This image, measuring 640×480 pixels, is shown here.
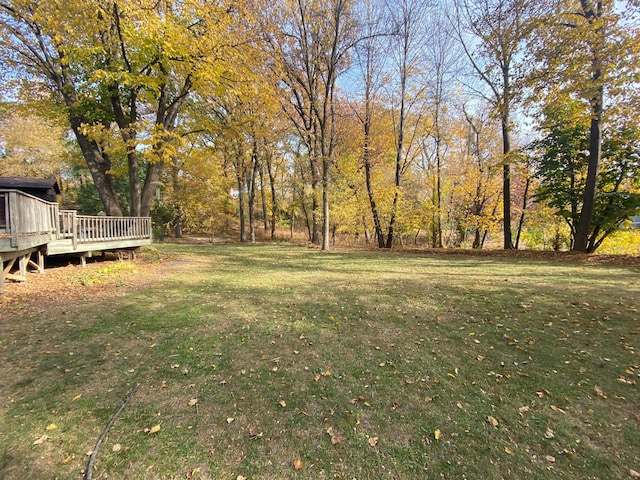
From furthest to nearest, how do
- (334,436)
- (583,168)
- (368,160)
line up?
(368,160), (583,168), (334,436)

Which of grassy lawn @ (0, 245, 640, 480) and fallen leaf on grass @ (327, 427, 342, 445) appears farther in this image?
fallen leaf on grass @ (327, 427, 342, 445)

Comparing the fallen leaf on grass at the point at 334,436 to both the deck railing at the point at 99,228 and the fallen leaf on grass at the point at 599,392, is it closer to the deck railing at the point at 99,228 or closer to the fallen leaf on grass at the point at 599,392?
the fallen leaf on grass at the point at 599,392

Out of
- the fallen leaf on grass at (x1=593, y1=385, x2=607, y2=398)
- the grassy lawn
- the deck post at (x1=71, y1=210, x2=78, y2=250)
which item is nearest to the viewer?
the grassy lawn

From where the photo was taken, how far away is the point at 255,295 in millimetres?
5645

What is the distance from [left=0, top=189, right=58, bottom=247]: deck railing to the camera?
507cm

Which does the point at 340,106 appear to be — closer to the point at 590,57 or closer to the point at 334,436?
the point at 590,57

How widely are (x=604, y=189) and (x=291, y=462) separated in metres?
14.4

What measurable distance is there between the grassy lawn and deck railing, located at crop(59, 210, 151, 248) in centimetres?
396

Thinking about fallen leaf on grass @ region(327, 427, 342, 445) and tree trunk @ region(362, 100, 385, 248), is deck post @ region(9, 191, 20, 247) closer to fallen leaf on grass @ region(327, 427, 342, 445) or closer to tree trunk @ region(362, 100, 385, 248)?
fallen leaf on grass @ region(327, 427, 342, 445)

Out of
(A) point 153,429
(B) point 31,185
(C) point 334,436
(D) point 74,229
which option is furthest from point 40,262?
(B) point 31,185

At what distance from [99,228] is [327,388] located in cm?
919

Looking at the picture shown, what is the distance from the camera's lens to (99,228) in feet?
28.4

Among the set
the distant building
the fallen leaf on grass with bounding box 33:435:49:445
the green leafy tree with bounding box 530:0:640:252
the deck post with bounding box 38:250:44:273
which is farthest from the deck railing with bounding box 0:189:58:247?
the green leafy tree with bounding box 530:0:640:252

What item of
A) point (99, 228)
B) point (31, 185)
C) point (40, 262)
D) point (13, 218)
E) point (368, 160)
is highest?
point (368, 160)
